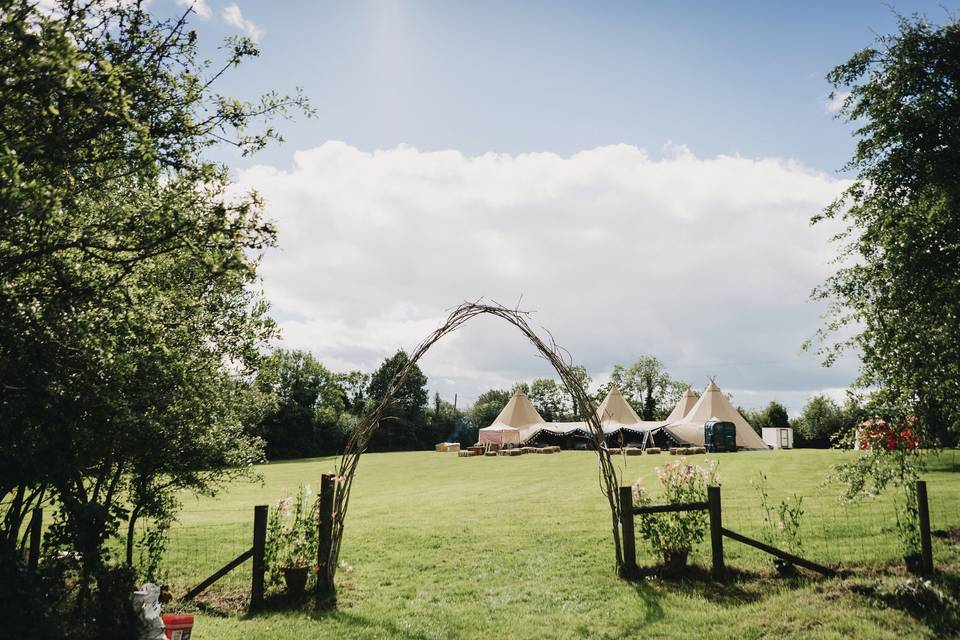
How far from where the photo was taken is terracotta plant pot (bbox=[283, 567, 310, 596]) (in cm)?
708

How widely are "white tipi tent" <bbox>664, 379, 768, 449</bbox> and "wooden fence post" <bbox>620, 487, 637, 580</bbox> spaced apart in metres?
36.1

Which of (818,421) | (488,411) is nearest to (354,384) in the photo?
(488,411)

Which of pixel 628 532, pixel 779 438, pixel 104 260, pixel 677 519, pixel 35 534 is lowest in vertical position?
pixel 779 438

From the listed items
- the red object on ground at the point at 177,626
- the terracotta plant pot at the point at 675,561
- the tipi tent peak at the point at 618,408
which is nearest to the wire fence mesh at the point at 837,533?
the terracotta plant pot at the point at 675,561

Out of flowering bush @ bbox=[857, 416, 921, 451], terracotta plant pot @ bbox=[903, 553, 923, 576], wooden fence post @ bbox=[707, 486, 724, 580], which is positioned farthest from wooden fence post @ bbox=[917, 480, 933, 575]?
wooden fence post @ bbox=[707, 486, 724, 580]

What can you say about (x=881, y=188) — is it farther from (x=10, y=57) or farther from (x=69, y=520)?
(x=69, y=520)

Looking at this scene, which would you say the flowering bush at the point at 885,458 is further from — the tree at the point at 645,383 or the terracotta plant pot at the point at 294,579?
the tree at the point at 645,383

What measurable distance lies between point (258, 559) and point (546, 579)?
3628 millimetres

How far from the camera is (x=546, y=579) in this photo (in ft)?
25.1

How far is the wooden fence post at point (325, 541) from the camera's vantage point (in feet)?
24.0

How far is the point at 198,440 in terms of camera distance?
6840 mm

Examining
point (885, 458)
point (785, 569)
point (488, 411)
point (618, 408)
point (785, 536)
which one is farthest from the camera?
point (488, 411)

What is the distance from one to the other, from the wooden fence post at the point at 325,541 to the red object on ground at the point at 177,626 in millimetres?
2019

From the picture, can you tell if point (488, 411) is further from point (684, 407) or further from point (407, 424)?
point (684, 407)
